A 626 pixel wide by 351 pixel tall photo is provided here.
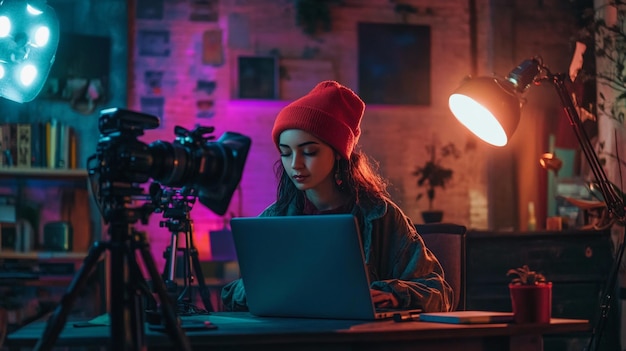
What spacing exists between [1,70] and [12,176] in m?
1.72

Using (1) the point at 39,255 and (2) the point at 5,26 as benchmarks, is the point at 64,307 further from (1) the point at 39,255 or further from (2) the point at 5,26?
(1) the point at 39,255

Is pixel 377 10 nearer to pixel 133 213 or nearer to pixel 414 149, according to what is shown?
pixel 414 149

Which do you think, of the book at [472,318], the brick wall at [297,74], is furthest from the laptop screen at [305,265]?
the brick wall at [297,74]

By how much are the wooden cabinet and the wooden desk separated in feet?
9.49

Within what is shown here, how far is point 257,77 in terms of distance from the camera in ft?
19.6

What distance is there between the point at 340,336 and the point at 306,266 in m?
0.27

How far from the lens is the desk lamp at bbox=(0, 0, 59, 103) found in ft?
13.4

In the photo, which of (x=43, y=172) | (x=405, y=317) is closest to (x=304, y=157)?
(x=405, y=317)

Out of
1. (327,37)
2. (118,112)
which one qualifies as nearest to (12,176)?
(327,37)

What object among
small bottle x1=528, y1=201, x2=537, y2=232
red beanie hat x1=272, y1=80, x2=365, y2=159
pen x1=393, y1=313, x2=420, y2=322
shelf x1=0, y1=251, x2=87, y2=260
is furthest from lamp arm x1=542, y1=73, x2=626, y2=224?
shelf x1=0, y1=251, x2=87, y2=260

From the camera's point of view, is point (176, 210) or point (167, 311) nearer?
point (167, 311)

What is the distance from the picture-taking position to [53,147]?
5.65 meters

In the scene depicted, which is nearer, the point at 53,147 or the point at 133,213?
the point at 133,213

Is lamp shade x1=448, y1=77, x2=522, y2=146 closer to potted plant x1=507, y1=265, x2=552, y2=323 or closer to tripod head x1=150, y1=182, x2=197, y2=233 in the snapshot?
potted plant x1=507, y1=265, x2=552, y2=323
